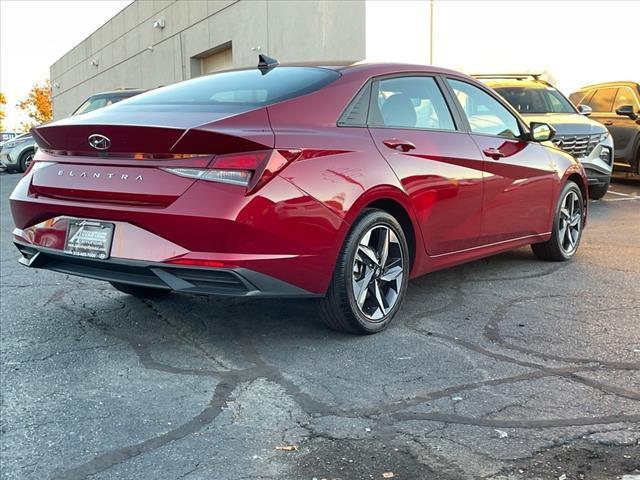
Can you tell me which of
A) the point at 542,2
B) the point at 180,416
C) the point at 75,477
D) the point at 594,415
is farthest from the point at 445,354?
the point at 542,2

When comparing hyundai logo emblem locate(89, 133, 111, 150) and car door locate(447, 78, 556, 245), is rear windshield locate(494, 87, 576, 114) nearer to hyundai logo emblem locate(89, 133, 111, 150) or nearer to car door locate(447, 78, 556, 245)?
car door locate(447, 78, 556, 245)

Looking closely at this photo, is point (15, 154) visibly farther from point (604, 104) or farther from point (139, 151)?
point (139, 151)

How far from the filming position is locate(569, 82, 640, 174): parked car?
1151 centimetres

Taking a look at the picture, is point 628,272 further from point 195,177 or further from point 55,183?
point 55,183

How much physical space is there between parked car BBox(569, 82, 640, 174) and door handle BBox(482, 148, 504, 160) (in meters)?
7.43

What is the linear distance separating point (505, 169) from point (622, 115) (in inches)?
307

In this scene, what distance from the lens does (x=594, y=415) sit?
2945mm

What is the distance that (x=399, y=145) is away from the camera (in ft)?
13.6

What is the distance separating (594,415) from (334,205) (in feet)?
5.18

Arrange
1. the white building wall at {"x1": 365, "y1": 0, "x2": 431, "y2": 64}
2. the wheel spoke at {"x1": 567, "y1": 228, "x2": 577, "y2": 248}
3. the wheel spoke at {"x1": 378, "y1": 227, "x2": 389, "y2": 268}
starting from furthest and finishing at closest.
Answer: the white building wall at {"x1": 365, "y1": 0, "x2": 431, "y2": 64}
the wheel spoke at {"x1": 567, "y1": 228, "x2": 577, "y2": 248}
the wheel spoke at {"x1": 378, "y1": 227, "x2": 389, "y2": 268}

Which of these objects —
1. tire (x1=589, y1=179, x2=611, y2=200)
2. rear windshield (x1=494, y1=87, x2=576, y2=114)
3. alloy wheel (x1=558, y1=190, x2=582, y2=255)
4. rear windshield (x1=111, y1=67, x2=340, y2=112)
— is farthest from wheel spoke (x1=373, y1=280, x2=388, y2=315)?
rear windshield (x1=494, y1=87, x2=576, y2=114)

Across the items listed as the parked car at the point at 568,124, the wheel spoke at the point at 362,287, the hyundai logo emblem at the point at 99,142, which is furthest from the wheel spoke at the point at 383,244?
the parked car at the point at 568,124

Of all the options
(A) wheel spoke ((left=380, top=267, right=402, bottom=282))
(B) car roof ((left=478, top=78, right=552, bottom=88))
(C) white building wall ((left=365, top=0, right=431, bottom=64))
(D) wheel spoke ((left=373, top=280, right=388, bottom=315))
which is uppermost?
(C) white building wall ((left=365, top=0, right=431, bottom=64))

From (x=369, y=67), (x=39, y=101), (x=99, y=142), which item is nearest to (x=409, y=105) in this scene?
(x=369, y=67)
